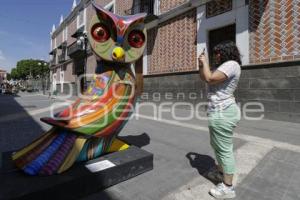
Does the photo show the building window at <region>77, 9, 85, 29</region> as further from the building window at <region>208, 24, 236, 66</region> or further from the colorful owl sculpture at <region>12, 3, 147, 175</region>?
the colorful owl sculpture at <region>12, 3, 147, 175</region>

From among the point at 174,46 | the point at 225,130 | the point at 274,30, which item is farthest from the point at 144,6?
the point at 225,130

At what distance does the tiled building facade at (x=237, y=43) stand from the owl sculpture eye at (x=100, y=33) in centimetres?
65

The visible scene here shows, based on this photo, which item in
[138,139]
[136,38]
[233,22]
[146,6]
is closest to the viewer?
[136,38]

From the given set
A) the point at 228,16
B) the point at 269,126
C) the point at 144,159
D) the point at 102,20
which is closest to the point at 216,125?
the point at 144,159

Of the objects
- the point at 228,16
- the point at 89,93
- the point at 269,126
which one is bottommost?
the point at 269,126

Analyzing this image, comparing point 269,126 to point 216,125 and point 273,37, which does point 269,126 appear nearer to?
point 273,37

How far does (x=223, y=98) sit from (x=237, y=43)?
6420 millimetres

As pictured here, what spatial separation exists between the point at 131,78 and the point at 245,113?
19.3 ft

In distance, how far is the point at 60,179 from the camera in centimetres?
221

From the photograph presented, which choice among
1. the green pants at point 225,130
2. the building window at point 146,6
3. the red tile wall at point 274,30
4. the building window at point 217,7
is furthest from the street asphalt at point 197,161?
the building window at point 146,6

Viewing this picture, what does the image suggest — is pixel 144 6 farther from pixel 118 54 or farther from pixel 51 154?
pixel 51 154

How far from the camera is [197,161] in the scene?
346 centimetres

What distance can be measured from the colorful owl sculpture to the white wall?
18.7 feet

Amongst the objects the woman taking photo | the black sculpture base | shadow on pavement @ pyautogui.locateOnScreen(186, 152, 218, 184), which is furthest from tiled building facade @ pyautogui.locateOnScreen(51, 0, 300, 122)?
shadow on pavement @ pyautogui.locateOnScreen(186, 152, 218, 184)
